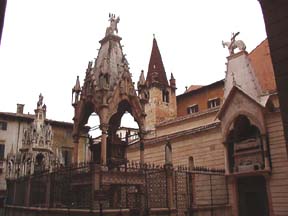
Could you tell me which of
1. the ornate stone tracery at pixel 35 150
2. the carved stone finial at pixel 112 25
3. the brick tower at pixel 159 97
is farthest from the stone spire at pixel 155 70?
the carved stone finial at pixel 112 25

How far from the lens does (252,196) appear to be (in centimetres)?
1756

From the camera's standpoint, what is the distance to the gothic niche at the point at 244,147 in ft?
55.6

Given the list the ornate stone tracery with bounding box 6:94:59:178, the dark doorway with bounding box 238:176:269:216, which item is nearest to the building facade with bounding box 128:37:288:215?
the dark doorway with bounding box 238:176:269:216

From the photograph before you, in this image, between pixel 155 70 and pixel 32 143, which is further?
pixel 155 70

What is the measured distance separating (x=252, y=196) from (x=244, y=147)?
A: 265 cm

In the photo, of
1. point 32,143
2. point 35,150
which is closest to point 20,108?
point 32,143

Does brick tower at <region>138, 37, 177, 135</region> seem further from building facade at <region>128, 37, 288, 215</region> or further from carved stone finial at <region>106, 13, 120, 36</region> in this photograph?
carved stone finial at <region>106, 13, 120, 36</region>

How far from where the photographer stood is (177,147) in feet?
75.8

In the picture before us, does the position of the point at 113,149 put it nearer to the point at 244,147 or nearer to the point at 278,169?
the point at 244,147

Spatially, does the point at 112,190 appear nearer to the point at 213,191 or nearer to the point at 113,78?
the point at 113,78

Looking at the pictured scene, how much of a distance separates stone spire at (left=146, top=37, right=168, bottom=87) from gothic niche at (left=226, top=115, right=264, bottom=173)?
21602 mm

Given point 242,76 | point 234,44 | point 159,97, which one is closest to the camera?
point 242,76

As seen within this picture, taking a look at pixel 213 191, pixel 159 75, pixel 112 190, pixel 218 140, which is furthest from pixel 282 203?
pixel 159 75

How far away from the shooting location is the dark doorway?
16938 millimetres
